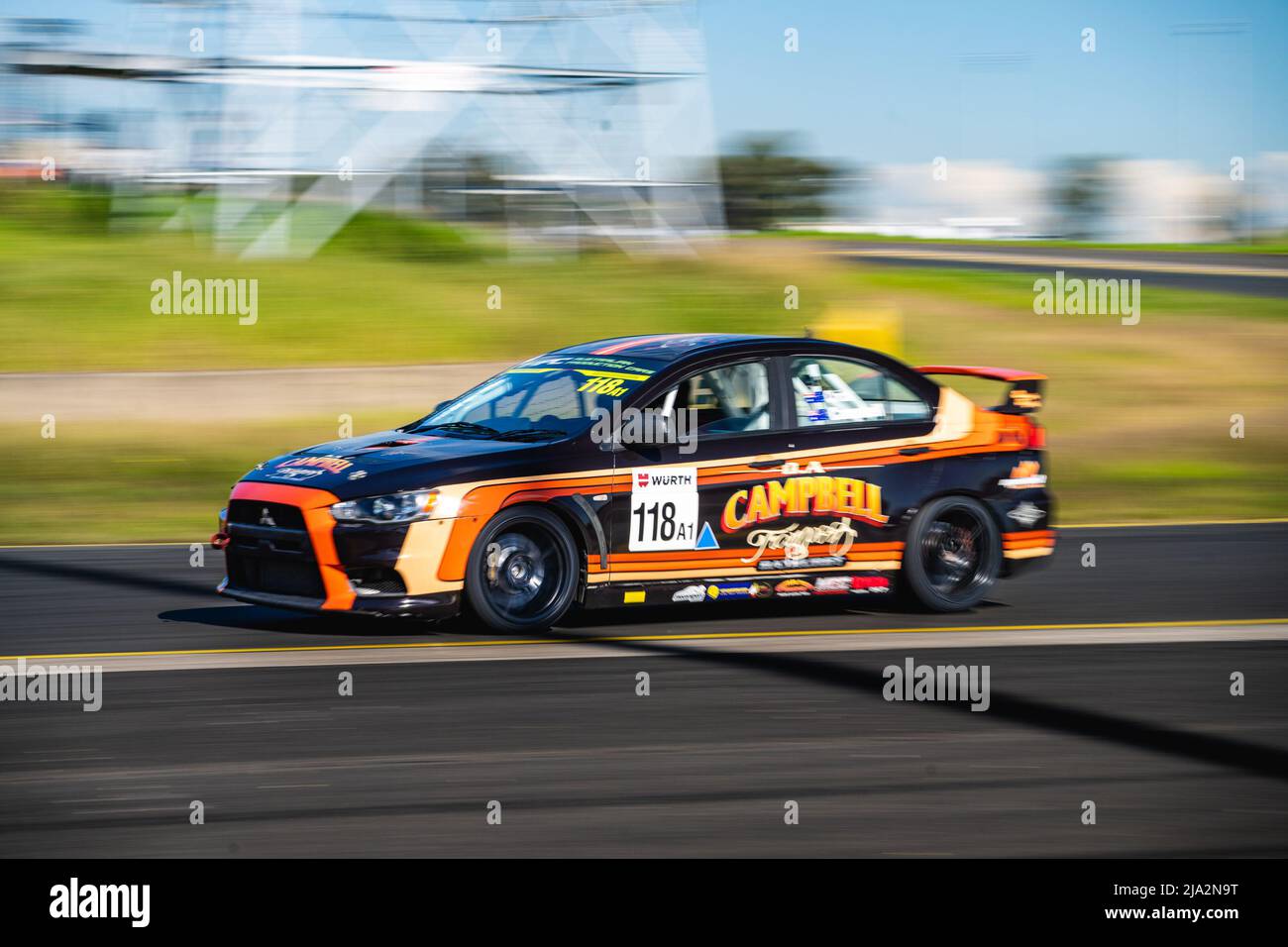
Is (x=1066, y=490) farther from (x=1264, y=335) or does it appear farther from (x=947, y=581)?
(x=1264, y=335)

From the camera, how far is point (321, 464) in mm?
8609

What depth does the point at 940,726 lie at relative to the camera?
6707 millimetres

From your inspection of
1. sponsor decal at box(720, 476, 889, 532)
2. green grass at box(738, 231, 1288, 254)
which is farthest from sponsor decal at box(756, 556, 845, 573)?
green grass at box(738, 231, 1288, 254)

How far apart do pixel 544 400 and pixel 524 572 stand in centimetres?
116

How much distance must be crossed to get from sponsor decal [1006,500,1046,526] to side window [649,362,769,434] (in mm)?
1774

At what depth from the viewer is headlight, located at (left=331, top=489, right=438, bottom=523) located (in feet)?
26.9

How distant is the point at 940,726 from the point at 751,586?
96.2 inches

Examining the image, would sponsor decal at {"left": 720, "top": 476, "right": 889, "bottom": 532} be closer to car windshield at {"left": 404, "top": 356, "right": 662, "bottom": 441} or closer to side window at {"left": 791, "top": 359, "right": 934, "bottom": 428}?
side window at {"left": 791, "top": 359, "right": 934, "bottom": 428}

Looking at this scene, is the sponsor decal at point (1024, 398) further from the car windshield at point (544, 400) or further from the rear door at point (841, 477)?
the car windshield at point (544, 400)

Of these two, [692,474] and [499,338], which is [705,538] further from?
[499,338]
